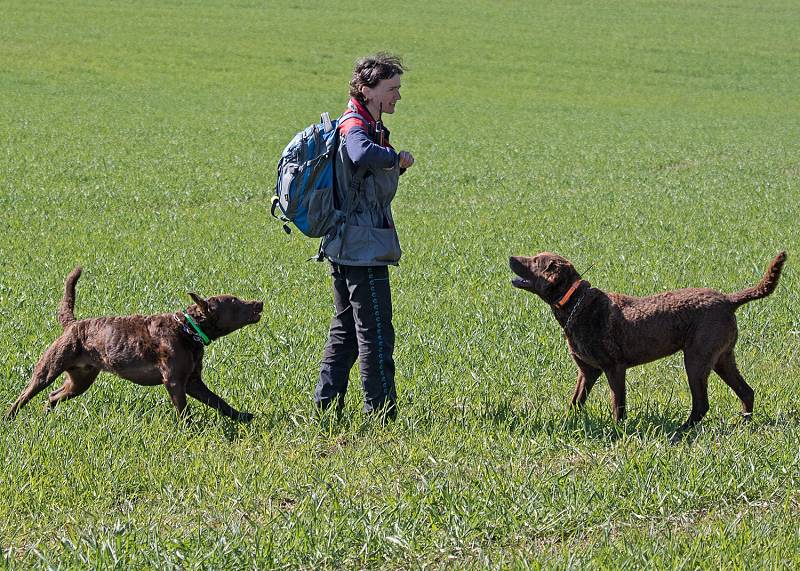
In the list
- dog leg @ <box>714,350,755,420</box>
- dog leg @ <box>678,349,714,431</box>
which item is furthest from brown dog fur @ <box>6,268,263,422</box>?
dog leg @ <box>714,350,755,420</box>

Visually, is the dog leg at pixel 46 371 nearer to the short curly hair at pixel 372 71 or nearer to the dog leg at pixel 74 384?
the dog leg at pixel 74 384

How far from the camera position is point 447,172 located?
23.0 metres

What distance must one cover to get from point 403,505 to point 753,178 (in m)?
19.9

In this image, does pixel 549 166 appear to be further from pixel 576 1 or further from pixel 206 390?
pixel 576 1

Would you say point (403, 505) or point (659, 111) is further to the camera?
point (659, 111)

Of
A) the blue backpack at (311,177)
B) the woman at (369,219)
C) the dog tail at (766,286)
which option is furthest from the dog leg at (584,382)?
the blue backpack at (311,177)

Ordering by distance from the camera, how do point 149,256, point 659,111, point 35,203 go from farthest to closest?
point 659,111
point 35,203
point 149,256

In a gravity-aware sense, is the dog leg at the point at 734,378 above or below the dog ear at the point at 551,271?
below

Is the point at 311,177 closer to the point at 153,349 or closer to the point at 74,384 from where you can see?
the point at 153,349

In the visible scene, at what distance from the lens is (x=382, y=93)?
6105 mm

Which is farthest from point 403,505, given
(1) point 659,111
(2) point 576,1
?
(2) point 576,1

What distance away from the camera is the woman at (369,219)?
6051mm

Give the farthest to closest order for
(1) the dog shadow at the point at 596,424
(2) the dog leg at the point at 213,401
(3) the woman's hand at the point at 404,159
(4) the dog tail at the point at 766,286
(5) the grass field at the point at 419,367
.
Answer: (2) the dog leg at the point at 213,401 < (4) the dog tail at the point at 766,286 < (1) the dog shadow at the point at 596,424 < (3) the woman's hand at the point at 404,159 < (5) the grass field at the point at 419,367

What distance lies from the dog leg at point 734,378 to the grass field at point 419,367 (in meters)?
0.13
